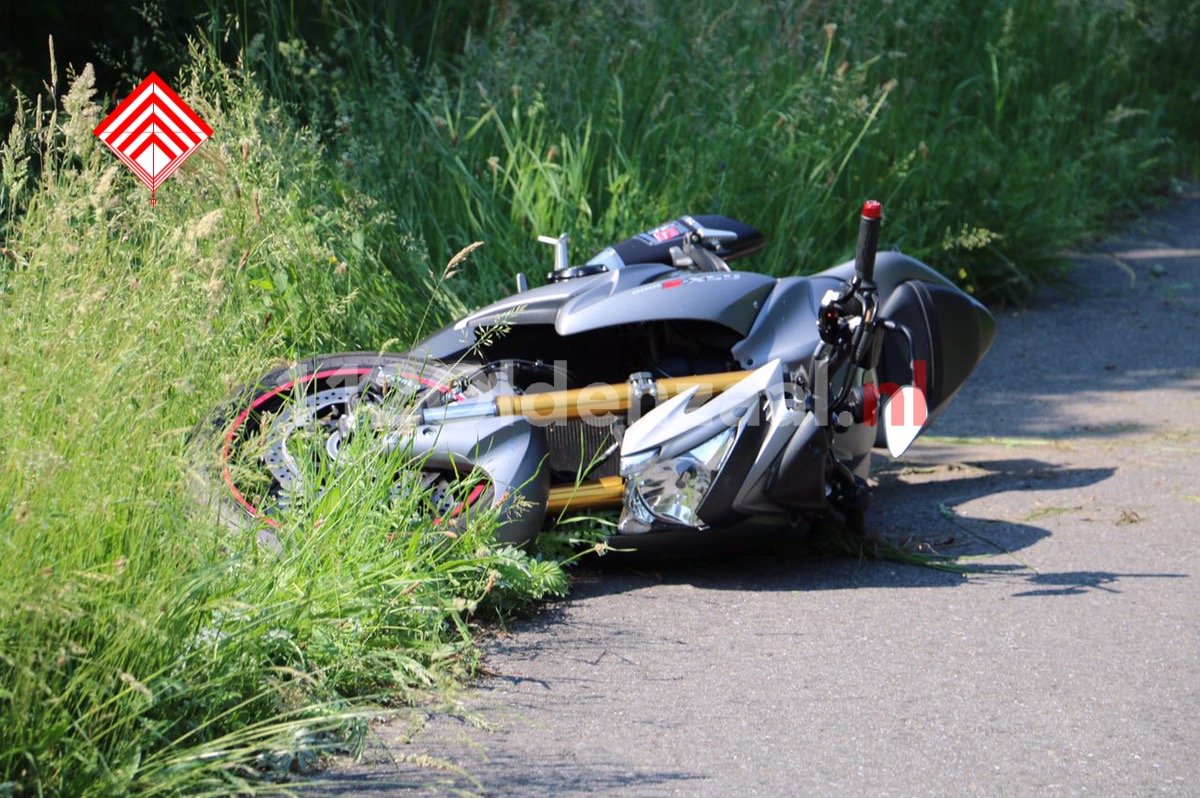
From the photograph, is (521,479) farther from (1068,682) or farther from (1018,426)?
(1018,426)

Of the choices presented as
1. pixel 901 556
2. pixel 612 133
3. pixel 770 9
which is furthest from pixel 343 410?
pixel 770 9

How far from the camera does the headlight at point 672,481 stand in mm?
4051

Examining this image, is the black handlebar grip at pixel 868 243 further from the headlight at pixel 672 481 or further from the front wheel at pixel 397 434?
the front wheel at pixel 397 434

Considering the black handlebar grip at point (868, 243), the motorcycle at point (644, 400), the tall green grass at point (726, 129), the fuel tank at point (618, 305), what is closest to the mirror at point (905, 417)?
the motorcycle at point (644, 400)

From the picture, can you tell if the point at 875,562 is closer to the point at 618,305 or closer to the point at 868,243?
the point at 868,243

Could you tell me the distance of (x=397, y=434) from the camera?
12.9 ft

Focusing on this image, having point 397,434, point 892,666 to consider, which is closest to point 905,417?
point 892,666

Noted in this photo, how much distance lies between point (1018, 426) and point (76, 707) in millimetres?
4678

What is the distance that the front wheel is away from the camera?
3.81m

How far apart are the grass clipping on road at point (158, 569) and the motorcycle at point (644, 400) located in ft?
0.68

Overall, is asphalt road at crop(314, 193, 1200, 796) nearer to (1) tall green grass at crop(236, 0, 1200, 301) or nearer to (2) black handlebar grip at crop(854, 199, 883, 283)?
(2) black handlebar grip at crop(854, 199, 883, 283)

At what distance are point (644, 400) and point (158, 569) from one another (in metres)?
1.71

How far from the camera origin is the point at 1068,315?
847 centimetres

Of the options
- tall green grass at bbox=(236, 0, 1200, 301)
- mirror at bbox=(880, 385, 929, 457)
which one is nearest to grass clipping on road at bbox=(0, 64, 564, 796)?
mirror at bbox=(880, 385, 929, 457)
